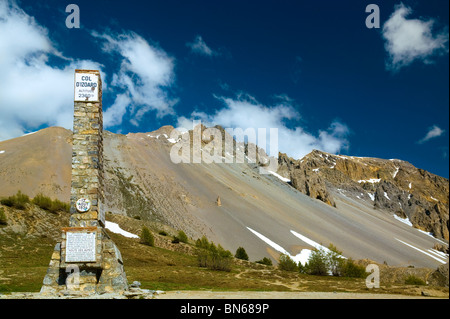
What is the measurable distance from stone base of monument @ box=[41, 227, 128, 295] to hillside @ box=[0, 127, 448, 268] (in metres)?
45.2

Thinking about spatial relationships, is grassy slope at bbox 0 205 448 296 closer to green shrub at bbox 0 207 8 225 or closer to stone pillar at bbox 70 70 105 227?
green shrub at bbox 0 207 8 225

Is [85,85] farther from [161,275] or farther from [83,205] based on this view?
[161,275]

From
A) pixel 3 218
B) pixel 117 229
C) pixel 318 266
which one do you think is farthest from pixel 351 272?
pixel 3 218

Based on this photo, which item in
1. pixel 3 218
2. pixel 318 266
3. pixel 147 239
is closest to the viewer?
pixel 3 218

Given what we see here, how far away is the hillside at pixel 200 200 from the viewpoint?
226ft

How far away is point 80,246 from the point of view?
1489 cm

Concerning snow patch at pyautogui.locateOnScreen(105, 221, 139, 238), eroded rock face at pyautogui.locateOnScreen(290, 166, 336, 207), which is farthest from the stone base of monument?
eroded rock face at pyautogui.locateOnScreen(290, 166, 336, 207)

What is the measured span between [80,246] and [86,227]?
30.0 inches

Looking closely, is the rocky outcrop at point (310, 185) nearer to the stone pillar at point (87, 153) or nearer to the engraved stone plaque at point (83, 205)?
the stone pillar at point (87, 153)

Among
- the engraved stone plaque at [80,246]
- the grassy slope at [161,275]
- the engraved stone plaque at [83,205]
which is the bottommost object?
the grassy slope at [161,275]

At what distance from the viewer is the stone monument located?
1466 cm

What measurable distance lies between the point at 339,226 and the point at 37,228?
87.1 m

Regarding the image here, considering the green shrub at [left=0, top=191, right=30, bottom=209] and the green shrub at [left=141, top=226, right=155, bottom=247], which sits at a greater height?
the green shrub at [left=0, top=191, right=30, bottom=209]

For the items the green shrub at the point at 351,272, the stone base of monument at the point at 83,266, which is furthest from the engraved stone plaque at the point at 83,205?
the green shrub at the point at 351,272
